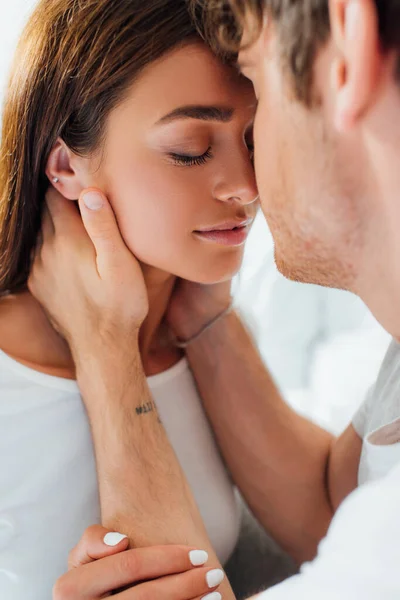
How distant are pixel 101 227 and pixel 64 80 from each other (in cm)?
25

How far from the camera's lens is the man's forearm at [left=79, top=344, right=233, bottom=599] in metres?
1.14

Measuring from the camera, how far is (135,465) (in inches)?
46.8

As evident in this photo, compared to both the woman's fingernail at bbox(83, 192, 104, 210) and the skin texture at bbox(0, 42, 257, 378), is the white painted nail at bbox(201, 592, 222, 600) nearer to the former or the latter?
the skin texture at bbox(0, 42, 257, 378)

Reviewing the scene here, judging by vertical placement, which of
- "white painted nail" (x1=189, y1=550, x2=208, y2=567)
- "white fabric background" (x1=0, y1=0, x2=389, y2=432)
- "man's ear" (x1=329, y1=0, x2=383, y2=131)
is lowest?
"white fabric background" (x1=0, y1=0, x2=389, y2=432)

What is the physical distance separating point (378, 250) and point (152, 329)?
2.10ft

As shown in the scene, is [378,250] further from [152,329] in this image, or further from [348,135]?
[152,329]

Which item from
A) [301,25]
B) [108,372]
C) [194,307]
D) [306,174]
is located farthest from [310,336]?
[301,25]

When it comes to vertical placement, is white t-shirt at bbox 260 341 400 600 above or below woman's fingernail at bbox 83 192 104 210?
below

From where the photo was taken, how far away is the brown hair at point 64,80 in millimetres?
1175

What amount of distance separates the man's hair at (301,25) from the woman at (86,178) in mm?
189

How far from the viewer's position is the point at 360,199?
36.3 inches

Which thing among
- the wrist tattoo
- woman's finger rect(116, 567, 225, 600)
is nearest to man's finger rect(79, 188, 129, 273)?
the wrist tattoo

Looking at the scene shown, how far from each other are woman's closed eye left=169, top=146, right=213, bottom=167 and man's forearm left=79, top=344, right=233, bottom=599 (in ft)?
1.13

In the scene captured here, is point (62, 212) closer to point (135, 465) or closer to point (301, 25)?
point (135, 465)
